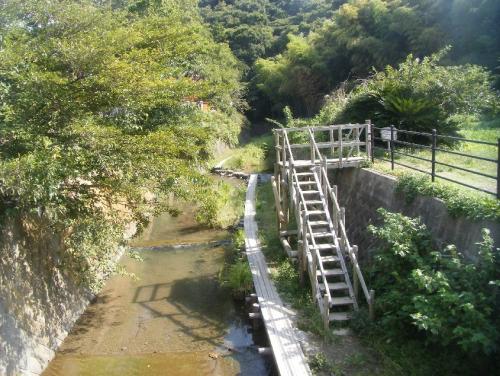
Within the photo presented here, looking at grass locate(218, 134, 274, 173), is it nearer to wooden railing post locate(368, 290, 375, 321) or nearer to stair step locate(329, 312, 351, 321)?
stair step locate(329, 312, 351, 321)

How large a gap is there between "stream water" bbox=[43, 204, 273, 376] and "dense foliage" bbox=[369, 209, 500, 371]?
91.6 inches

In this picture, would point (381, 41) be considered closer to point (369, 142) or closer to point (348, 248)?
point (369, 142)

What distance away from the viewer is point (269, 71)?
38375 millimetres

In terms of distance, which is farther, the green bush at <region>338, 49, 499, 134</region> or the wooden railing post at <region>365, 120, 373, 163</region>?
the green bush at <region>338, 49, 499, 134</region>

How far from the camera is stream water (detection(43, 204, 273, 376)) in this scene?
7498 millimetres

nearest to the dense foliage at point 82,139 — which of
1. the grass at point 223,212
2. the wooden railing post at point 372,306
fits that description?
the wooden railing post at point 372,306

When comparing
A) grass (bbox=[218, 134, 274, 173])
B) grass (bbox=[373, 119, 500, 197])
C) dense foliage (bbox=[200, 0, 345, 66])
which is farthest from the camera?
dense foliage (bbox=[200, 0, 345, 66])

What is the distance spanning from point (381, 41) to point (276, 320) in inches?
795

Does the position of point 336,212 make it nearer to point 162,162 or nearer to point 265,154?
point 162,162

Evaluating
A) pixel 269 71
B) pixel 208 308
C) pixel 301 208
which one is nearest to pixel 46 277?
pixel 208 308

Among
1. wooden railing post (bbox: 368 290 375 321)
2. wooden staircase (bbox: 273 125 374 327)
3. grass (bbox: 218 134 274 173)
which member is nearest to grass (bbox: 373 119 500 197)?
wooden staircase (bbox: 273 125 374 327)

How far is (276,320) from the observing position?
→ 762 centimetres

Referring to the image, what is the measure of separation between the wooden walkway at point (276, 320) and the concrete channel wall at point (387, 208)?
2.07m

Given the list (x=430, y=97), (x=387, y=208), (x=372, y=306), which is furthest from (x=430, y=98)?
(x=372, y=306)
